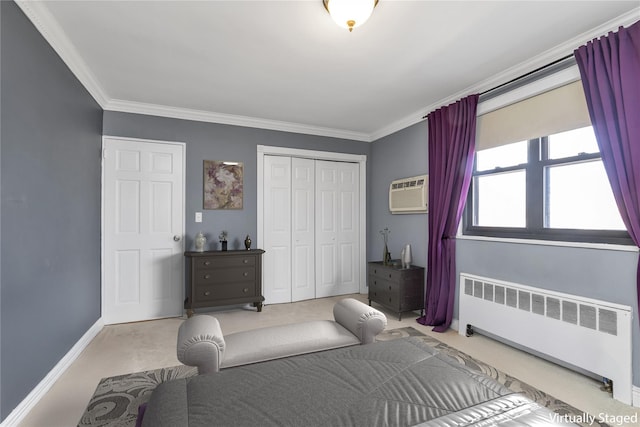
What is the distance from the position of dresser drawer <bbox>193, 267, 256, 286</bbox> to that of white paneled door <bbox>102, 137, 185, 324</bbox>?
0.36m

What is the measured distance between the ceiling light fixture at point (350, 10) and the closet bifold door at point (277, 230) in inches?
106

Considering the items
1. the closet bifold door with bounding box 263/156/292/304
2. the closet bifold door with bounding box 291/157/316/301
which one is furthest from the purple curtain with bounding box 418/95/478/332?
the closet bifold door with bounding box 263/156/292/304

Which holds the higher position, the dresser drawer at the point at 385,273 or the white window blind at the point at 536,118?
the white window blind at the point at 536,118

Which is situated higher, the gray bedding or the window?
the window

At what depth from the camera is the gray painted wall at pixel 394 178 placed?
390cm

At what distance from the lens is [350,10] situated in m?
1.80

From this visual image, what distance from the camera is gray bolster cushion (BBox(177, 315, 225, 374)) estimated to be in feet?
5.39

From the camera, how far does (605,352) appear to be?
212 centimetres

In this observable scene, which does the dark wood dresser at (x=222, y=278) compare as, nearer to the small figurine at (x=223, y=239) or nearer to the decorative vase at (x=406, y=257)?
the small figurine at (x=223, y=239)

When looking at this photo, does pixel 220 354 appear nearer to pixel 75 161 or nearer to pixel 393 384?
pixel 393 384

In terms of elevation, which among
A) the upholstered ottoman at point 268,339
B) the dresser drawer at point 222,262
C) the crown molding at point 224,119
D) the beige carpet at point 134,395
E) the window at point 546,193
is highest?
the crown molding at point 224,119

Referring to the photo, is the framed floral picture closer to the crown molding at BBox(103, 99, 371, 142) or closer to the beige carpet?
the crown molding at BBox(103, 99, 371, 142)

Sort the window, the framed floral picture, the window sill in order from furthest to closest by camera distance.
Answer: the framed floral picture, the window, the window sill

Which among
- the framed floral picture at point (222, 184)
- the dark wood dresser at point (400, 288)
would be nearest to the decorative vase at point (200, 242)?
the framed floral picture at point (222, 184)
